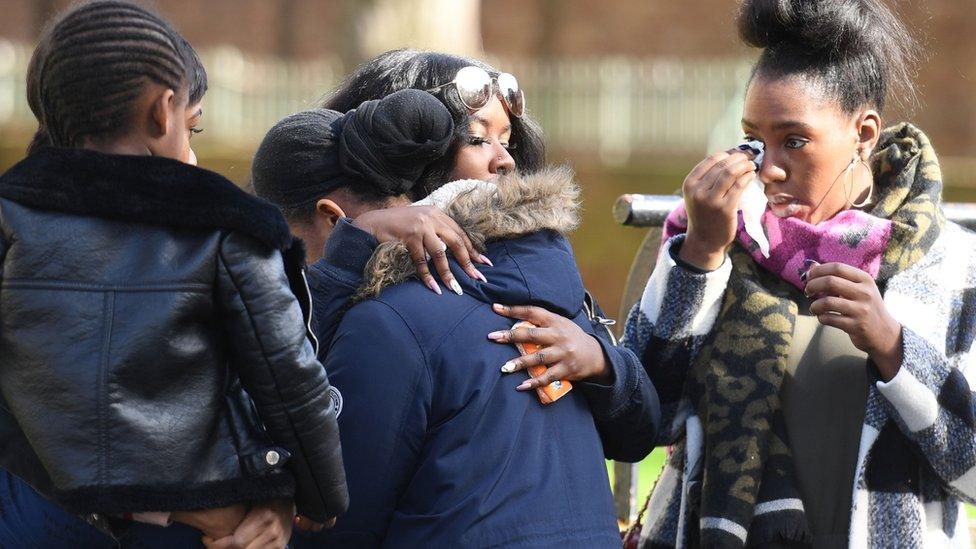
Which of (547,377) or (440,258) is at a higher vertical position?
(440,258)

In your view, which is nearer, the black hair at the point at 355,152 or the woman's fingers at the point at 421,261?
the woman's fingers at the point at 421,261

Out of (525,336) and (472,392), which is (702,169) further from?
(472,392)

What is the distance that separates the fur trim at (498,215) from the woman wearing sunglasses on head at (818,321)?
0.38m

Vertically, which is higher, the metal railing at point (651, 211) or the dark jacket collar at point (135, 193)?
the dark jacket collar at point (135, 193)

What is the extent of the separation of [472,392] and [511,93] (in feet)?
2.55

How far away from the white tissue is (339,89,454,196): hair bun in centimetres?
64

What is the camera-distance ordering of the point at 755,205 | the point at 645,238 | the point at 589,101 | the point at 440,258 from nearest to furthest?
the point at 440,258 < the point at 755,205 < the point at 645,238 < the point at 589,101

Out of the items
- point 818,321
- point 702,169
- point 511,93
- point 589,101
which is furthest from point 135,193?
point 589,101

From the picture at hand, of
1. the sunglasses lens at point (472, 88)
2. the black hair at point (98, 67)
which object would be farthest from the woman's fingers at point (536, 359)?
the black hair at point (98, 67)

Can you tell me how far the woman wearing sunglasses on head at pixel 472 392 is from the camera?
2.12 metres

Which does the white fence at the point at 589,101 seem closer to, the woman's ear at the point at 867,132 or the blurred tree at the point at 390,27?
the blurred tree at the point at 390,27

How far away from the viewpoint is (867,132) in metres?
2.70

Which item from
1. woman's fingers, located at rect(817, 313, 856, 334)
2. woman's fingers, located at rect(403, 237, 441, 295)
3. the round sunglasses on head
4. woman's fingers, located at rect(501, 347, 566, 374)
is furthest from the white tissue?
woman's fingers, located at rect(403, 237, 441, 295)

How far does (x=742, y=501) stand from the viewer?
8.36 ft
